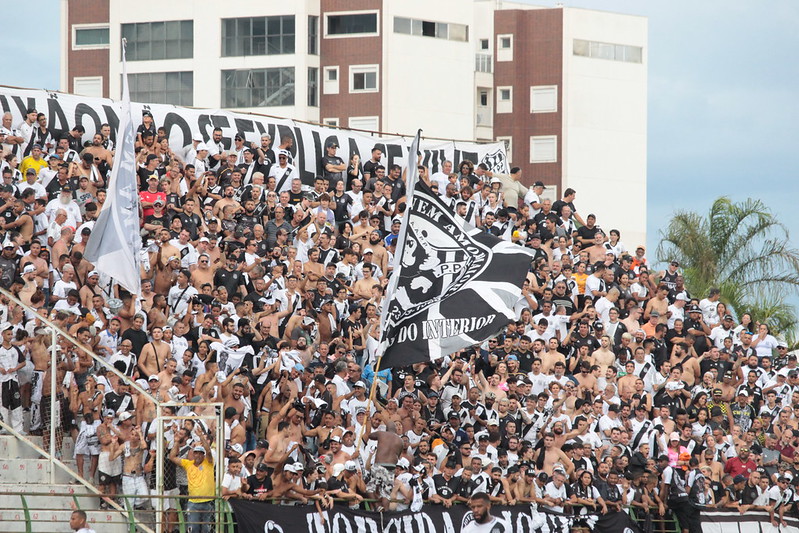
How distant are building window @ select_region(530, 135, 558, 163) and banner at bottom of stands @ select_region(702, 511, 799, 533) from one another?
1656 inches

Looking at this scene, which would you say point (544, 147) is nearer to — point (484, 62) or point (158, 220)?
point (484, 62)

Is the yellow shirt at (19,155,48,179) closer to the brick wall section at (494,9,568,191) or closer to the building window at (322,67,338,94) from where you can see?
the building window at (322,67,338,94)

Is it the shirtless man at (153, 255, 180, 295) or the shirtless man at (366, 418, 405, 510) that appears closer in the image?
the shirtless man at (366, 418, 405, 510)

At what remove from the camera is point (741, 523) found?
74.0ft

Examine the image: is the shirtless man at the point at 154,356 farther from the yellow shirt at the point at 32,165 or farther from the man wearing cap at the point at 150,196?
the yellow shirt at the point at 32,165

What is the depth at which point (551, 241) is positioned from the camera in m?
27.2

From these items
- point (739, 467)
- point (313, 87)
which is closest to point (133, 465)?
point (739, 467)

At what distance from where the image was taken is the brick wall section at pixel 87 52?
6034cm

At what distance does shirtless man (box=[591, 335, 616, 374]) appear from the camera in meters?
24.3

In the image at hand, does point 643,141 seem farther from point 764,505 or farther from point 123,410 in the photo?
point 123,410

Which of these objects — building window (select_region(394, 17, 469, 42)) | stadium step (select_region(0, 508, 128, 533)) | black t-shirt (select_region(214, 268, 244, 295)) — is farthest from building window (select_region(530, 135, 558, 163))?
stadium step (select_region(0, 508, 128, 533))

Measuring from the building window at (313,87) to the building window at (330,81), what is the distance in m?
0.39

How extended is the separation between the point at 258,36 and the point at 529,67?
13569mm

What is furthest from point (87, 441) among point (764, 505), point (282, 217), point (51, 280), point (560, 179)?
point (560, 179)
